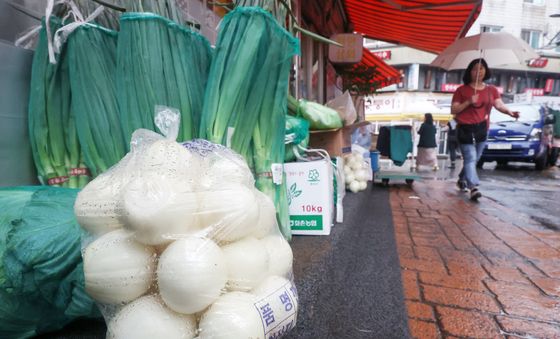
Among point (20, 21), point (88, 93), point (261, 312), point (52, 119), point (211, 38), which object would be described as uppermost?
point (211, 38)

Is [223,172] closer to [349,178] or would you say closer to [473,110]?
[349,178]

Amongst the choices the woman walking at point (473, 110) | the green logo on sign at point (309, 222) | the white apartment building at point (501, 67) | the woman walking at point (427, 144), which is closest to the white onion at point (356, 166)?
the woman walking at point (473, 110)

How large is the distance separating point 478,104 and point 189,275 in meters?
4.27

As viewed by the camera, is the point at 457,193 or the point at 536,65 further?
the point at 536,65

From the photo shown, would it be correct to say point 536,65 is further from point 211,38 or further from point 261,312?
point 261,312

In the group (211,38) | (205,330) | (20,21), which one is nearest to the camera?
(205,330)

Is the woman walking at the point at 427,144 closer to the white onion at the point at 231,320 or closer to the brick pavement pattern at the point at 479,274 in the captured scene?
the brick pavement pattern at the point at 479,274

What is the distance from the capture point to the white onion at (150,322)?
617 mm

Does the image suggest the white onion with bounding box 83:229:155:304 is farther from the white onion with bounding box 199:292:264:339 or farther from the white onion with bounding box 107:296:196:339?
the white onion with bounding box 199:292:264:339

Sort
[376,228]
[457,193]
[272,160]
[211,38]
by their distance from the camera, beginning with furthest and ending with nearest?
1. [457,193]
2. [376,228]
3. [211,38]
4. [272,160]

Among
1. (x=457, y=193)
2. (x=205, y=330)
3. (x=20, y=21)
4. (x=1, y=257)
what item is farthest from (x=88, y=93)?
(x=457, y=193)

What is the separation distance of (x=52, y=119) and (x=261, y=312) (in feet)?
3.99

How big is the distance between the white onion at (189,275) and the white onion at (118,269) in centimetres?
5

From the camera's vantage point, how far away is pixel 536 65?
61.4 ft
